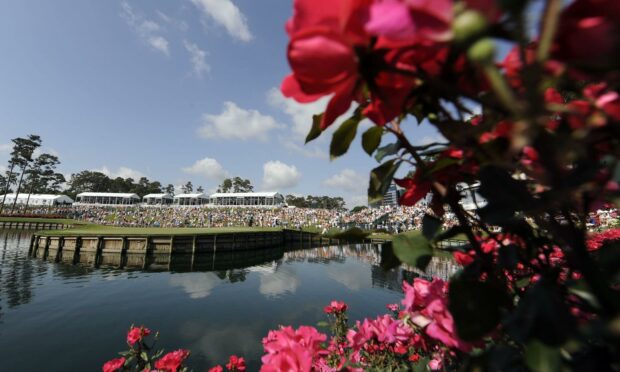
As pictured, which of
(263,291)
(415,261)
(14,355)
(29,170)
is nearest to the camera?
(415,261)

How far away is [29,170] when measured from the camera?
5978cm

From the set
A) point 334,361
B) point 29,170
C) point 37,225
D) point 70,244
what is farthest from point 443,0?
point 29,170

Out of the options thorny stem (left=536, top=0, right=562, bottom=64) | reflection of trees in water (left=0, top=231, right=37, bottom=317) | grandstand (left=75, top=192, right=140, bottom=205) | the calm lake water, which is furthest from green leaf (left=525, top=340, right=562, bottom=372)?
grandstand (left=75, top=192, right=140, bottom=205)

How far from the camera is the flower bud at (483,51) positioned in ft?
0.78

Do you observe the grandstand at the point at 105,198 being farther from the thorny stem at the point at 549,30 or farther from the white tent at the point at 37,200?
Answer: the thorny stem at the point at 549,30

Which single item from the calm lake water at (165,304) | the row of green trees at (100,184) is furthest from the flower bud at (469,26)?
the row of green trees at (100,184)

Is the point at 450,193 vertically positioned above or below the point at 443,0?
below

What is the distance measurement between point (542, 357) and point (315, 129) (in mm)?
558

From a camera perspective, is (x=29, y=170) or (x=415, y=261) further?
(x=29, y=170)

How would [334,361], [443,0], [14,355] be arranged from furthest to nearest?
[14,355]
[334,361]
[443,0]

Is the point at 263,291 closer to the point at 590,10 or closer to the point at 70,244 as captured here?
the point at 590,10

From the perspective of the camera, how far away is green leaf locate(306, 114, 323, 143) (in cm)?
69

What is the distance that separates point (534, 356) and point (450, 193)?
15.7 inches

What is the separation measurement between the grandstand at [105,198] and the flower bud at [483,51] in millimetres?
76708
